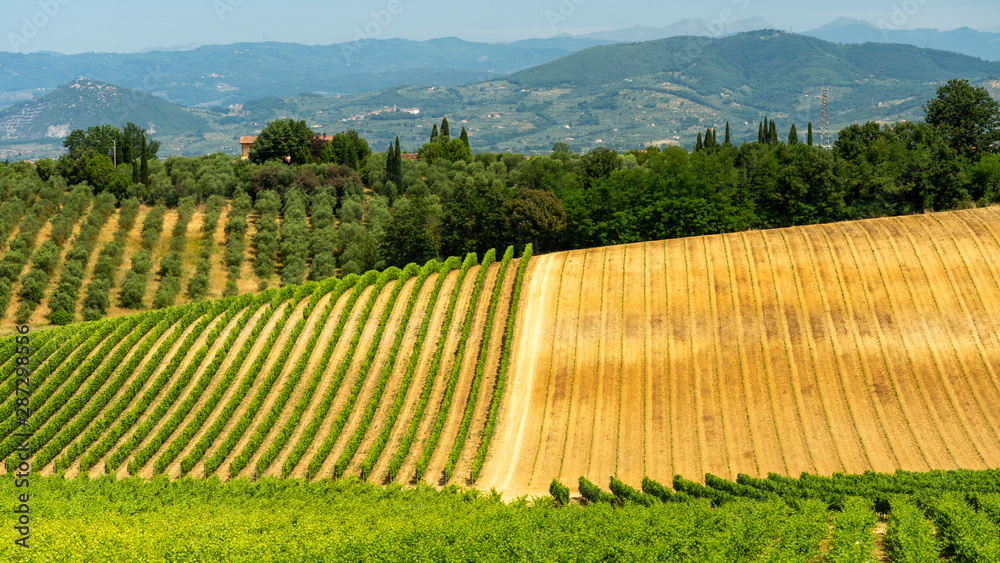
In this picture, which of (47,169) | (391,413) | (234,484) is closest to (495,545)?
(234,484)

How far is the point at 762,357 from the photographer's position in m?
54.8

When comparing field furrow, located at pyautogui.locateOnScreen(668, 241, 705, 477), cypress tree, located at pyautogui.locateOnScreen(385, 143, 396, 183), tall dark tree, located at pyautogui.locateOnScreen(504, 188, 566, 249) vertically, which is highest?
cypress tree, located at pyautogui.locateOnScreen(385, 143, 396, 183)

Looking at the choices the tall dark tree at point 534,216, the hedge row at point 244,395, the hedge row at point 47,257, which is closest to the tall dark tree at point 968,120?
the tall dark tree at point 534,216

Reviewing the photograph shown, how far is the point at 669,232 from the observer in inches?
3036

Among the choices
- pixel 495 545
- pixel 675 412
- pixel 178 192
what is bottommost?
pixel 675 412

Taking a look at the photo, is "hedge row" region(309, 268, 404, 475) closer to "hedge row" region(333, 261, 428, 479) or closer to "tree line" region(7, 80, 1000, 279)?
"hedge row" region(333, 261, 428, 479)

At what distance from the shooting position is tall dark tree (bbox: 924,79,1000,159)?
304ft

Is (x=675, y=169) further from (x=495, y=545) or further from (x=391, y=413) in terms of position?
(x=495, y=545)

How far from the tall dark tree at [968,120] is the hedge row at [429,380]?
62.0 meters

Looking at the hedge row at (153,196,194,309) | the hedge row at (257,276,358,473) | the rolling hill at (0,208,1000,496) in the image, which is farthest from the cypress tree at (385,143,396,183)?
the rolling hill at (0,208,1000,496)

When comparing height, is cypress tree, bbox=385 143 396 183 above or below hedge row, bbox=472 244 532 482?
above

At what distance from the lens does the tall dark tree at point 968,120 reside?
92.6 metres

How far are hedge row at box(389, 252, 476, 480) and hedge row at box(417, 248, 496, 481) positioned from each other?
3.45 feet

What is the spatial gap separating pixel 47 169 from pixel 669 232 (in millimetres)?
95073
